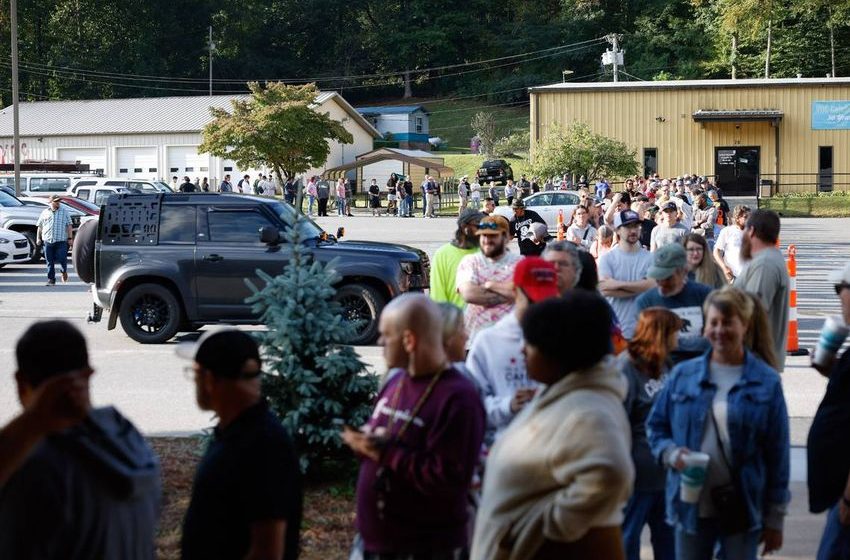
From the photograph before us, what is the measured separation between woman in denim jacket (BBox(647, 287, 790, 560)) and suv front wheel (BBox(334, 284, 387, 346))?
992 cm

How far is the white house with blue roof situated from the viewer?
A: 92625 mm

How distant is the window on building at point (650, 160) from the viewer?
57.2 meters

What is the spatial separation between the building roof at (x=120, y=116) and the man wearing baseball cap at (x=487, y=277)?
6130 cm

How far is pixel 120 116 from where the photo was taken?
7244 cm

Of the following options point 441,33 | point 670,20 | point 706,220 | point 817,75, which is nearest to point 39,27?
point 441,33

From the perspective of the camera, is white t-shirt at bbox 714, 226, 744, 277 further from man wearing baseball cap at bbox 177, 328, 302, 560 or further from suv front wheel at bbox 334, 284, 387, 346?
man wearing baseball cap at bbox 177, 328, 302, 560

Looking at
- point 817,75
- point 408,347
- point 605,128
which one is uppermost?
point 817,75

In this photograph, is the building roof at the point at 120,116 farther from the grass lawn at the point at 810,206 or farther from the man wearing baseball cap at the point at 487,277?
the man wearing baseball cap at the point at 487,277

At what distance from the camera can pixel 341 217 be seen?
1972 inches

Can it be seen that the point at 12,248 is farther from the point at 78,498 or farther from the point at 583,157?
the point at 583,157

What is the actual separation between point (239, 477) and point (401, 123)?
90.9 meters

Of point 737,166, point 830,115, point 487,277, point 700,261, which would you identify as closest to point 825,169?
point 830,115

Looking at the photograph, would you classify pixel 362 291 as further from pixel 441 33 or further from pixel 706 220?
pixel 441 33

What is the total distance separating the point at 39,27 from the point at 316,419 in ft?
307
